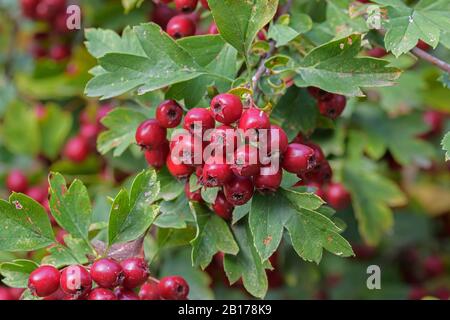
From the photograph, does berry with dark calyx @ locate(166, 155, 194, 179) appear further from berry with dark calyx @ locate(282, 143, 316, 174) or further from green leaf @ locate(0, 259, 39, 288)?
green leaf @ locate(0, 259, 39, 288)

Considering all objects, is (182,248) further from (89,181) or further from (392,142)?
(392,142)

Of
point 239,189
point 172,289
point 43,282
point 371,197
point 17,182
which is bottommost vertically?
point 371,197

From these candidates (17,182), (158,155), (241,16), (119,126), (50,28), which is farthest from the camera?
(50,28)

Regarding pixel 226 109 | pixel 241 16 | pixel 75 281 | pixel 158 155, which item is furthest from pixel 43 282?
pixel 241 16

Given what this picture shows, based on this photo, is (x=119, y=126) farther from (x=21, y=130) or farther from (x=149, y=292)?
(x=21, y=130)

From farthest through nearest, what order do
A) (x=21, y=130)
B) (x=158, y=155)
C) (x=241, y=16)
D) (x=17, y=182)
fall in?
1. (x=21, y=130)
2. (x=17, y=182)
3. (x=158, y=155)
4. (x=241, y=16)
